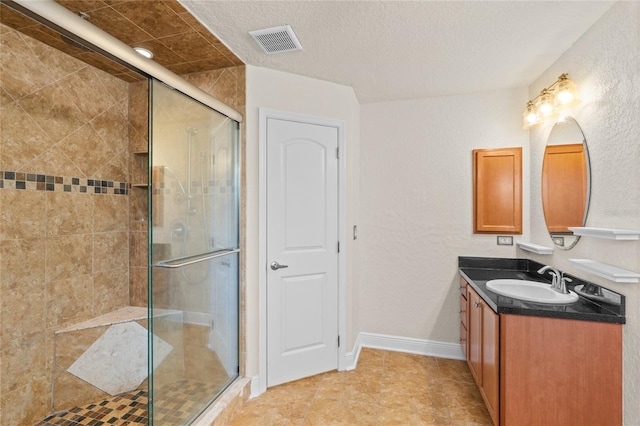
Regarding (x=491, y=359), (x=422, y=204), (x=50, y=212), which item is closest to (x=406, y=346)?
(x=491, y=359)

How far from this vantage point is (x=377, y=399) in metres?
2.28

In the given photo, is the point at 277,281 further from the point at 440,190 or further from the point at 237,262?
the point at 440,190

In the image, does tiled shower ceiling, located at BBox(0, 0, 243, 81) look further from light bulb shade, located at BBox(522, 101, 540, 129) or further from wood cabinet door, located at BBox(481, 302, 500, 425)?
wood cabinet door, located at BBox(481, 302, 500, 425)

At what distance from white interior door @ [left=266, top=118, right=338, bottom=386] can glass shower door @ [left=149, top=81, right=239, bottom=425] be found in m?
0.29

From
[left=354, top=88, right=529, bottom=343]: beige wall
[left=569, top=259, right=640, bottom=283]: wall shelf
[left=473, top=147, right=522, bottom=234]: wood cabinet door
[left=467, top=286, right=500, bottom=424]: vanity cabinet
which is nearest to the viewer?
[left=569, top=259, right=640, bottom=283]: wall shelf

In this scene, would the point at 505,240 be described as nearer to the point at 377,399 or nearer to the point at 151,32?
the point at 377,399

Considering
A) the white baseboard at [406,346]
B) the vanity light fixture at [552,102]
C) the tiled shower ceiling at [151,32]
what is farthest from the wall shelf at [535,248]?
the tiled shower ceiling at [151,32]

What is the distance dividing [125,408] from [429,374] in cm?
235

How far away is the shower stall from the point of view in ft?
5.57

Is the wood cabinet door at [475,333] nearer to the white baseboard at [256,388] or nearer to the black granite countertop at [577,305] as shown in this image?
the black granite countertop at [577,305]

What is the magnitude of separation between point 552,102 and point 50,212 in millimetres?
3627

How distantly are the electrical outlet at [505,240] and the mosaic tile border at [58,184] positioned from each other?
3.40 meters

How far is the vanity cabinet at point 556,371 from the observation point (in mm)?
1582

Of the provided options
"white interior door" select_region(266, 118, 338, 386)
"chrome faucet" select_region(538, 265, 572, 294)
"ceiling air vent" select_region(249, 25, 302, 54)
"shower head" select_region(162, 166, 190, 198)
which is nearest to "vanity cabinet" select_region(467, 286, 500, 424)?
"chrome faucet" select_region(538, 265, 572, 294)
